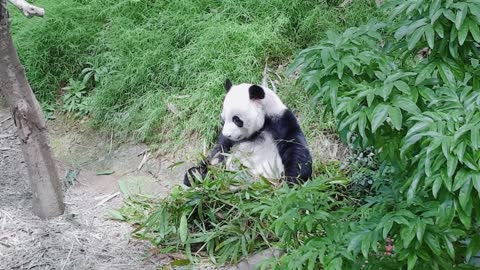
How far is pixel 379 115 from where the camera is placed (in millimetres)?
2012

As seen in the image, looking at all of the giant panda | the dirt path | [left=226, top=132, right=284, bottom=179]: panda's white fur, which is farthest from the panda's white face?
the dirt path

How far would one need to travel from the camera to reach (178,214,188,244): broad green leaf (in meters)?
4.06

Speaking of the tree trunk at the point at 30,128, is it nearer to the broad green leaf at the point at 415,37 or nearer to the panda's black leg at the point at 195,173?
the panda's black leg at the point at 195,173

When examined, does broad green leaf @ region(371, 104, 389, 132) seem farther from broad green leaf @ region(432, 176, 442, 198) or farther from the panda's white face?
the panda's white face

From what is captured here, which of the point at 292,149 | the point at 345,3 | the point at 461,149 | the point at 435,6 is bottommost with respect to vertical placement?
the point at 292,149

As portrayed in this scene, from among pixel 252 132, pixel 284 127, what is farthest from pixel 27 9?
pixel 284 127

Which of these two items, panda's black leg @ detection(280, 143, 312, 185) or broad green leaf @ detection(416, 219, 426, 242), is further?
panda's black leg @ detection(280, 143, 312, 185)

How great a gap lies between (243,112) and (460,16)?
2408 mm

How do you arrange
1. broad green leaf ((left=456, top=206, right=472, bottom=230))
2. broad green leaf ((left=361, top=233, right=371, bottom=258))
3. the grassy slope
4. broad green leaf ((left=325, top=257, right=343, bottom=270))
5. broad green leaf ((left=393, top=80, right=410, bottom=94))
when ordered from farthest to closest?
the grassy slope
broad green leaf ((left=325, top=257, right=343, bottom=270))
broad green leaf ((left=361, top=233, right=371, bottom=258))
broad green leaf ((left=393, top=80, right=410, bottom=94))
broad green leaf ((left=456, top=206, right=472, bottom=230))

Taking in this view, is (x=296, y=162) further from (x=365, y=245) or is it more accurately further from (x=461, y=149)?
(x=461, y=149)

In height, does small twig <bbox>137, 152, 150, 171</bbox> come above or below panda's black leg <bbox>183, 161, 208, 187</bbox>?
below

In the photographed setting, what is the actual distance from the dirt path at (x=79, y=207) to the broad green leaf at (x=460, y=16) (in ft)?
8.56

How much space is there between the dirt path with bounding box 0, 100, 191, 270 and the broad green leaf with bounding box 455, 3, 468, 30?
2.61 metres

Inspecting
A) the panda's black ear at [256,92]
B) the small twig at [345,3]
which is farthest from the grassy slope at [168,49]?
the panda's black ear at [256,92]
